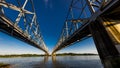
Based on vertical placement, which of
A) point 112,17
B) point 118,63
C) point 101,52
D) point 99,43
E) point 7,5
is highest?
point 7,5

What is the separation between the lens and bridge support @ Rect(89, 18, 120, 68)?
27.5ft

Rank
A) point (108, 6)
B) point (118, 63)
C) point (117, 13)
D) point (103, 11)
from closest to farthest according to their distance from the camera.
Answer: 1. point (118, 63)
2. point (108, 6)
3. point (103, 11)
4. point (117, 13)

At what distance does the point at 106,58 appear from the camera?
930 cm

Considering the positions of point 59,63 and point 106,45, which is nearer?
point 106,45

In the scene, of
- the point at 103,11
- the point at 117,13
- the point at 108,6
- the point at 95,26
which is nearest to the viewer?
the point at 108,6

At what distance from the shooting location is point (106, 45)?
934cm

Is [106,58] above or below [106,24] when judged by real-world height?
below

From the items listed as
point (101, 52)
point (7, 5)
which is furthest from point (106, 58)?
point (7, 5)

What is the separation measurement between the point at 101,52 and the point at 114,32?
1764 millimetres

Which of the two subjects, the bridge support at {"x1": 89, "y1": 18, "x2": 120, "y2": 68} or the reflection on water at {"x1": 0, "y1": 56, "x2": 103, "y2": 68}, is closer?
the bridge support at {"x1": 89, "y1": 18, "x2": 120, "y2": 68}

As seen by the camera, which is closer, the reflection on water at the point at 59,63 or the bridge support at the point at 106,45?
the bridge support at the point at 106,45

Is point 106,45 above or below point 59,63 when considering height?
below

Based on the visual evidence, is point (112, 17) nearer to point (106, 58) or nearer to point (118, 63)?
point (106, 58)

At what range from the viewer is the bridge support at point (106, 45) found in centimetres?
838
